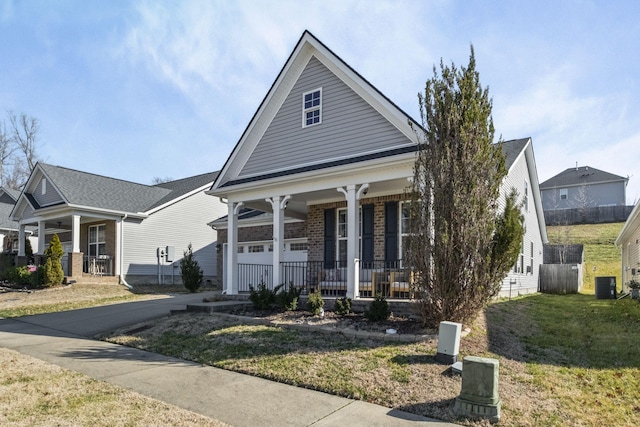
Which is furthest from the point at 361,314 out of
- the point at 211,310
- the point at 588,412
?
the point at 588,412

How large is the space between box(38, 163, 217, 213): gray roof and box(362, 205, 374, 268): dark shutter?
45.9 feet

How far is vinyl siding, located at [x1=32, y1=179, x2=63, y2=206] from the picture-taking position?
2136 cm

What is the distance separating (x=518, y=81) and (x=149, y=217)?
19276 mm

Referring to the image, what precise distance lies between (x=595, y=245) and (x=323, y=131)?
108ft

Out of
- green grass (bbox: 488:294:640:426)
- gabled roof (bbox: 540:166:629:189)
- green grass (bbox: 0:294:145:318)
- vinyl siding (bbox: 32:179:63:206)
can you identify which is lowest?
green grass (bbox: 0:294:145:318)

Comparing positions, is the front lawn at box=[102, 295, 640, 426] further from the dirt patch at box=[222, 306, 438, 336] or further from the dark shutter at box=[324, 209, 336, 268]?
the dark shutter at box=[324, 209, 336, 268]

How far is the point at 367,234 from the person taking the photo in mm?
13156

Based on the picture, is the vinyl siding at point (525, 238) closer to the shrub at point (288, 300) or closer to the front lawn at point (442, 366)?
the front lawn at point (442, 366)

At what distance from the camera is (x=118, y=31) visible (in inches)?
403

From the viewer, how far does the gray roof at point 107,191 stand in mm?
21031

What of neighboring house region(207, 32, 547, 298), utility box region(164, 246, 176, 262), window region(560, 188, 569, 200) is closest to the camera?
neighboring house region(207, 32, 547, 298)

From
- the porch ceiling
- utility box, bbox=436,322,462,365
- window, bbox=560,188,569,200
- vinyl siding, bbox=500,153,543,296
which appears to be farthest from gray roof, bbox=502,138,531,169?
window, bbox=560,188,569,200

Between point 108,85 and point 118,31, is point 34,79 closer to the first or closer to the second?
point 108,85

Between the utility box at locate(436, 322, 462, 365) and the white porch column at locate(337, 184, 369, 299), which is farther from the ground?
the white porch column at locate(337, 184, 369, 299)
